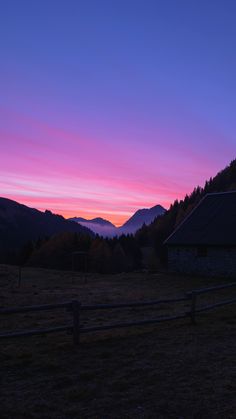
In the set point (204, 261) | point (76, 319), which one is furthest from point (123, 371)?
point (204, 261)

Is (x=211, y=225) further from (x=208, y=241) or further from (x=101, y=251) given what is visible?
(x=101, y=251)

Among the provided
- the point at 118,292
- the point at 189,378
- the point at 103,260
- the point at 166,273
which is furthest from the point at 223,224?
the point at 103,260

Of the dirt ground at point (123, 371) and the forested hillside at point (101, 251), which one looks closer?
the dirt ground at point (123, 371)

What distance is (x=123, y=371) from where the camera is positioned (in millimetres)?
8312

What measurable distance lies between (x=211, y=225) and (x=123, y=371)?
27562 mm

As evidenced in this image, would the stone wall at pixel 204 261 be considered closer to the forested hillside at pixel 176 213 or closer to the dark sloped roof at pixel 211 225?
the dark sloped roof at pixel 211 225

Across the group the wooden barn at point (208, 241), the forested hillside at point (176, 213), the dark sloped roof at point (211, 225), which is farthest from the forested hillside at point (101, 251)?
the wooden barn at point (208, 241)

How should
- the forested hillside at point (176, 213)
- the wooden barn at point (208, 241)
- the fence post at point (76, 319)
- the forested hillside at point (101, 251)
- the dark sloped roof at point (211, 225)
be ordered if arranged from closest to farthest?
the fence post at point (76, 319)
the wooden barn at point (208, 241)
the dark sloped roof at point (211, 225)
the forested hillside at point (101, 251)
the forested hillside at point (176, 213)

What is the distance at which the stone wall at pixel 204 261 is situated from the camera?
31141 millimetres

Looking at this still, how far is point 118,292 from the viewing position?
2545cm

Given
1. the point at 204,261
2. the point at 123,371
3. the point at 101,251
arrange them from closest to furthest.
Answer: the point at 123,371 < the point at 204,261 < the point at 101,251

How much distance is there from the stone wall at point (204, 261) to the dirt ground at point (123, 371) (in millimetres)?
15993

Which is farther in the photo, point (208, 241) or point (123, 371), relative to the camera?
point (208, 241)

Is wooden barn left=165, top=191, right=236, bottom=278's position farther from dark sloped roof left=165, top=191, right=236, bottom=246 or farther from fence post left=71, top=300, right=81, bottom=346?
fence post left=71, top=300, right=81, bottom=346
